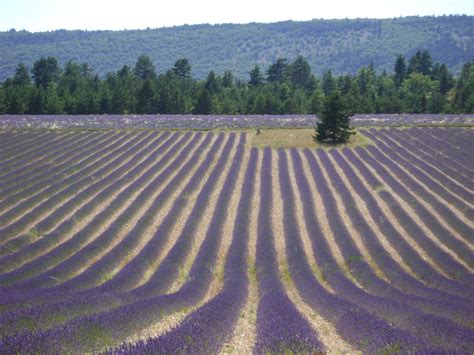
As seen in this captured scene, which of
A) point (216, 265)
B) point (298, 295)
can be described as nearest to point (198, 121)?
point (216, 265)

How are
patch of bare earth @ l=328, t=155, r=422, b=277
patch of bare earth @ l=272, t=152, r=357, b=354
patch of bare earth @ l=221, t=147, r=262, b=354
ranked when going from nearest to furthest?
patch of bare earth @ l=221, t=147, r=262, b=354 → patch of bare earth @ l=272, t=152, r=357, b=354 → patch of bare earth @ l=328, t=155, r=422, b=277

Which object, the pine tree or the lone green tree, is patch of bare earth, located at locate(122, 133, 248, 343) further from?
the pine tree

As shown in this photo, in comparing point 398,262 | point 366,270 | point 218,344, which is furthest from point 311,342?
point 398,262

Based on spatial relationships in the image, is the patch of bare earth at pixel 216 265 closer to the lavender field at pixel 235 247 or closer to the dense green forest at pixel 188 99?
the lavender field at pixel 235 247

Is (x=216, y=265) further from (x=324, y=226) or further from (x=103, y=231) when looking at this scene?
(x=324, y=226)

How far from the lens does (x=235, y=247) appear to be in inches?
637

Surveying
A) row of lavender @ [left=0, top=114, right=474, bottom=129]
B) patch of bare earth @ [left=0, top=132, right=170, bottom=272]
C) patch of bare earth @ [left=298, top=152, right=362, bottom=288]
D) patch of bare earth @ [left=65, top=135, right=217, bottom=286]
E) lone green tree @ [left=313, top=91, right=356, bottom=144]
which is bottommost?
patch of bare earth @ [left=298, top=152, right=362, bottom=288]

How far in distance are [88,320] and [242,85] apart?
88.5 meters

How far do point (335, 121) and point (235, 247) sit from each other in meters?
21.8

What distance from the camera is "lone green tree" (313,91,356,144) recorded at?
35000mm

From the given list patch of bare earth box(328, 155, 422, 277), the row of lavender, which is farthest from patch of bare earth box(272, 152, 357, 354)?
the row of lavender

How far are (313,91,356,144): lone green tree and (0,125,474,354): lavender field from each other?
218 centimetres

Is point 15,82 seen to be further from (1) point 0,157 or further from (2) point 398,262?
(2) point 398,262

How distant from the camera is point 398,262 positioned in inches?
592
